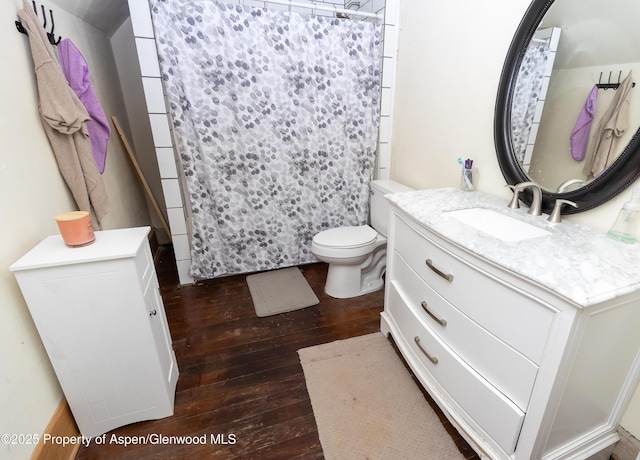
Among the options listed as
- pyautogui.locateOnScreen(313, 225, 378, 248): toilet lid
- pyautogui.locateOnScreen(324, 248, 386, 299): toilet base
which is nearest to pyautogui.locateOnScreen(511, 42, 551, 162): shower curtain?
pyautogui.locateOnScreen(313, 225, 378, 248): toilet lid

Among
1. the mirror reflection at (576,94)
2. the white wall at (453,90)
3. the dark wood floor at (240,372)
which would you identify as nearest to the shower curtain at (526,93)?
the mirror reflection at (576,94)

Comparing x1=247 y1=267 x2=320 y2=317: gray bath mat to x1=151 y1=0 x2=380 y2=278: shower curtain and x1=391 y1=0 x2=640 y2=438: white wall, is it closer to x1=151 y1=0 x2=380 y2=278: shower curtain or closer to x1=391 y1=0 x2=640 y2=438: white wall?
x1=151 y1=0 x2=380 y2=278: shower curtain

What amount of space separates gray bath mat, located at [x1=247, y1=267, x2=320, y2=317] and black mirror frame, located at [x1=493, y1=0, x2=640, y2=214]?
4.50ft

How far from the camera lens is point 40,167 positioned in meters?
1.18

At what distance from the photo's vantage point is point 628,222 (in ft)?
3.03

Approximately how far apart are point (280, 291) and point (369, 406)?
3.39 ft

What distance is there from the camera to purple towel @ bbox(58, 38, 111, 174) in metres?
1.31

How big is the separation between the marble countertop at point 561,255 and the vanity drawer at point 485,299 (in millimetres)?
78

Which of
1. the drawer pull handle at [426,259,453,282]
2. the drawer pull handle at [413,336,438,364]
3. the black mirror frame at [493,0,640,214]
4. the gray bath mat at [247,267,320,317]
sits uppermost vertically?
the black mirror frame at [493,0,640,214]

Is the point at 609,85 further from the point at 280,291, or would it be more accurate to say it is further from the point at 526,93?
the point at 280,291

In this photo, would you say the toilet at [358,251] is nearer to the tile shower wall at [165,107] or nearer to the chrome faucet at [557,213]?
the tile shower wall at [165,107]

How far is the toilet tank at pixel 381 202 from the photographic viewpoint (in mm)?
2107

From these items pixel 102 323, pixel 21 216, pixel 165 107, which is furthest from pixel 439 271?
pixel 165 107

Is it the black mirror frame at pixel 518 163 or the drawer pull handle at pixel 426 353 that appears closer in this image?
the black mirror frame at pixel 518 163
